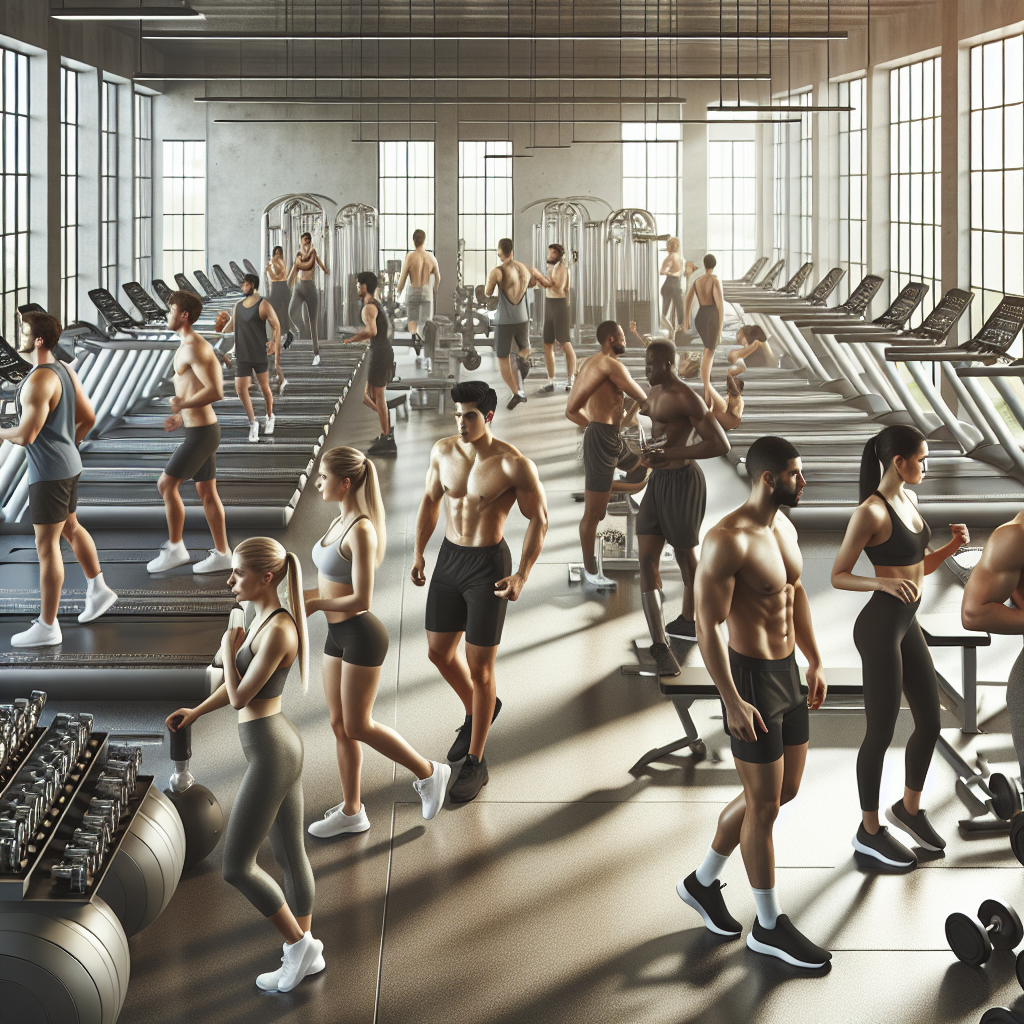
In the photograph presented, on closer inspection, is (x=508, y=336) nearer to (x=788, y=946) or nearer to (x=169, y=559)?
(x=169, y=559)

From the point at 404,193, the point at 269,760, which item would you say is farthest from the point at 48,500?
the point at 404,193

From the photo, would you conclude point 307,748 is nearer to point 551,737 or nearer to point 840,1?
point 551,737

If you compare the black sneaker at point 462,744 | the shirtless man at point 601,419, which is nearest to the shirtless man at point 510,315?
the shirtless man at point 601,419

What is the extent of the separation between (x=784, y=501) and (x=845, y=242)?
14.4m

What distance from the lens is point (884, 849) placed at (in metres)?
4.24

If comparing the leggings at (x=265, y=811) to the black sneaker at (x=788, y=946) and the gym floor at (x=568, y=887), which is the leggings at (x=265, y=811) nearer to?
the gym floor at (x=568, y=887)

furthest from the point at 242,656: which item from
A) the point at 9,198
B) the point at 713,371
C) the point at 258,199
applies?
the point at 258,199

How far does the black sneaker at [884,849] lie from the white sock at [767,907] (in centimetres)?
72

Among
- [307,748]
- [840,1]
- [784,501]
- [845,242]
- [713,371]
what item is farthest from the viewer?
[845,242]

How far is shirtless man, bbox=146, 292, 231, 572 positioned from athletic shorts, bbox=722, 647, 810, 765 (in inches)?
157

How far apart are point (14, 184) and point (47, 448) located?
30.4 ft

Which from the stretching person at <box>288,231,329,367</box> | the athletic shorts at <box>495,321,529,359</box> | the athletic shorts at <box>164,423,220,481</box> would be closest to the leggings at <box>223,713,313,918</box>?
the athletic shorts at <box>164,423,220,481</box>

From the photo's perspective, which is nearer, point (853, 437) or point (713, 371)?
point (853, 437)

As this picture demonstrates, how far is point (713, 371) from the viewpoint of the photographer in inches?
509
